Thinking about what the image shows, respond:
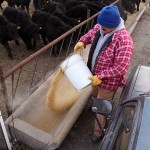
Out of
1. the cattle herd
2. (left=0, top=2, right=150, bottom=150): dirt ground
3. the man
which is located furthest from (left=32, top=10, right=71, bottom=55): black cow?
the man

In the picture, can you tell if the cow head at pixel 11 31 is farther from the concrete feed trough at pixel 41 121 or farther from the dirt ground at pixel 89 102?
the concrete feed trough at pixel 41 121

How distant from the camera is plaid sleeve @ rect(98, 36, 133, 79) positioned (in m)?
3.56

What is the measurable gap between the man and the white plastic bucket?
0.35ft

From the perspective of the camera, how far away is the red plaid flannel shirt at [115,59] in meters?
3.57

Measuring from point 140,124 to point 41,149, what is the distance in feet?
6.37

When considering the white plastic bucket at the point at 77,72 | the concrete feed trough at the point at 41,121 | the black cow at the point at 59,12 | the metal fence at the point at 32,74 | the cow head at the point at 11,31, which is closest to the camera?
the white plastic bucket at the point at 77,72

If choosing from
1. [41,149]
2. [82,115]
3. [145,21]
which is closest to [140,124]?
[41,149]

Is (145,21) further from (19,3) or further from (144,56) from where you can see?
(19,3)

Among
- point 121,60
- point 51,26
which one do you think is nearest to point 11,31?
point 51,26

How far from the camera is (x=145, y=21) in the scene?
11.3m

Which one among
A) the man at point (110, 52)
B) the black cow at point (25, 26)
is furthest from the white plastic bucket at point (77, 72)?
the black cow at point (25, 26)

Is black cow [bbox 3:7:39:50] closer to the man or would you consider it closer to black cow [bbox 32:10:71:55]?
black cow [bbox 32:10:71:55]

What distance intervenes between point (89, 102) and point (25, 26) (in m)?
3.32

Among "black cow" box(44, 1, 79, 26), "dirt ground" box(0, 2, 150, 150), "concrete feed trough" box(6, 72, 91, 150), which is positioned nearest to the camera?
"concrete feed trough" box(6, 72, 91, 150)
